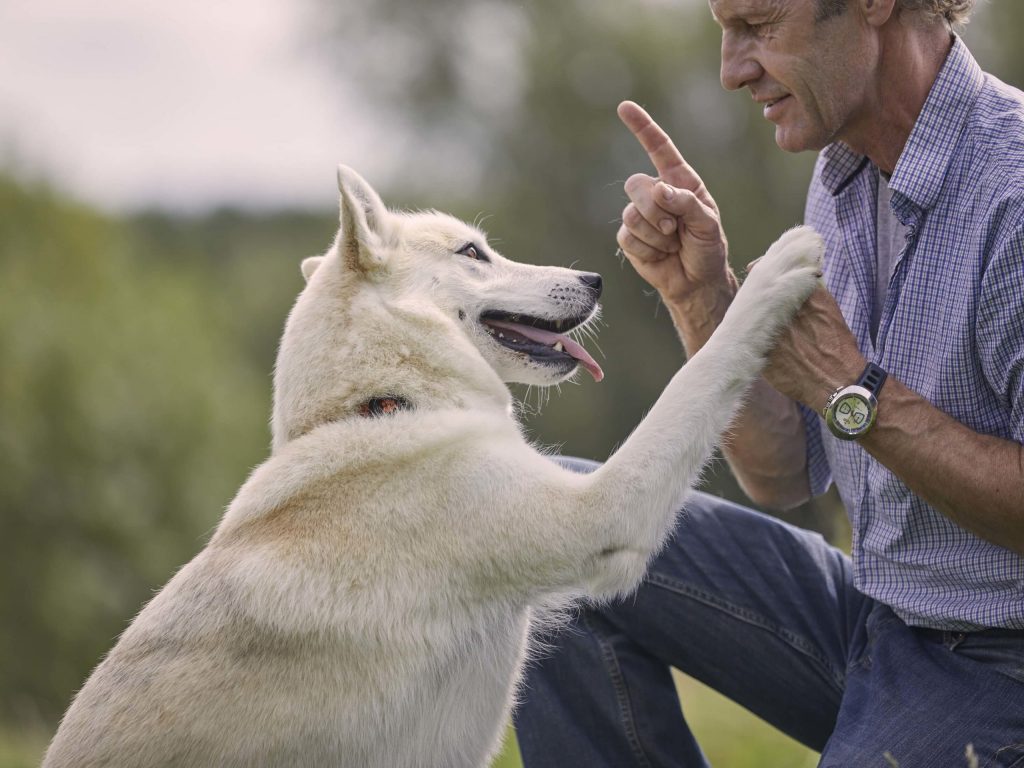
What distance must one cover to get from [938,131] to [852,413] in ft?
2.60

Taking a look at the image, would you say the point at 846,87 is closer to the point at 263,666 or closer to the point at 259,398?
the point at 263,666

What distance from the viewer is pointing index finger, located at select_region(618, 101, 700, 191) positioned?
11.7ft

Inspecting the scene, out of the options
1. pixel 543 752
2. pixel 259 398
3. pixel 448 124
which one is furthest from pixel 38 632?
pixel 543 752

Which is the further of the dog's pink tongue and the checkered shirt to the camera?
the dog's pink tongue

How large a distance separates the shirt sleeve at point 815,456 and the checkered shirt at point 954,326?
51 centimetres

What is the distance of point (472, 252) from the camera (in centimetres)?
370

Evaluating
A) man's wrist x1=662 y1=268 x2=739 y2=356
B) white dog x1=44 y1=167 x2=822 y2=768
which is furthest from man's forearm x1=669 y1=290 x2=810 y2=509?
white dog x1=44 y1=167 x2=822 y2=768

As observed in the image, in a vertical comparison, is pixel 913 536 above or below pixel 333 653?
above

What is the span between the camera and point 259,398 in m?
28.0

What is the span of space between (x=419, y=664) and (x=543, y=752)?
0.75 metres

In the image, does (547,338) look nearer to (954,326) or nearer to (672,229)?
(672,229)

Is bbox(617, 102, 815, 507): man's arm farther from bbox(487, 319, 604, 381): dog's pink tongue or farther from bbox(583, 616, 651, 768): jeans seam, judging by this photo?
bbox(583, 616, 651, 768): jeans seam

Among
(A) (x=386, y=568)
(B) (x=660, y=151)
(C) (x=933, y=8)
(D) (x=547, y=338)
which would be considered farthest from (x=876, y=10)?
(A) (x=386, y=568)

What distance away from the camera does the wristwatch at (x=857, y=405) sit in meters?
2.95
